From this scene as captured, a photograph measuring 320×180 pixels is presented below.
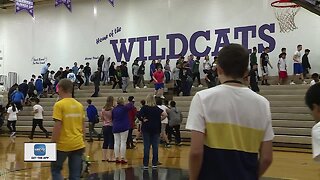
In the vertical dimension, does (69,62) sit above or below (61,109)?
above

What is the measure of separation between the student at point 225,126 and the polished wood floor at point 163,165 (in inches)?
252

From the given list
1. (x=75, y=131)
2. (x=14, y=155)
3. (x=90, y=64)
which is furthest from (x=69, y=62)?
(x=75, y=131)

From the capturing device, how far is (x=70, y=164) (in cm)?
541

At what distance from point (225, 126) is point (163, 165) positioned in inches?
307

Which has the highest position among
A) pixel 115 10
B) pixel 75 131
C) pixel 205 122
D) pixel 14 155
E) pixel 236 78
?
pixel 115 10

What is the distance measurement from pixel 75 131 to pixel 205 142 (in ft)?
10.7

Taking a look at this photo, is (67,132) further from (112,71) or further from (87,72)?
(87,72)

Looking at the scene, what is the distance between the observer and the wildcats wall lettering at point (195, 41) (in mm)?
21734

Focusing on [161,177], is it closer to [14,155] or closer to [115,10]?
[14,155]

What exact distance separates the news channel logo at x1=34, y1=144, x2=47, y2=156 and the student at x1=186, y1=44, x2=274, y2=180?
600cm

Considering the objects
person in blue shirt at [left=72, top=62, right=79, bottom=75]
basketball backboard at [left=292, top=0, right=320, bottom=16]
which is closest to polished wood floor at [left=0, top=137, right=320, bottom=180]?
basketball backboard at [left=292, top=0, right=320, bottom=16]

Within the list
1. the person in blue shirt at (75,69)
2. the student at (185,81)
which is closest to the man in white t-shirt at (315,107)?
the student at (185,81)

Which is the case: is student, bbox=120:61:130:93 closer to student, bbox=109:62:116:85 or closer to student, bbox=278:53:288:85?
student, bbox=109:62:116:85

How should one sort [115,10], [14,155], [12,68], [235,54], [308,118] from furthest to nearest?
[12,68] < [115,10] < [308,118] < [14,155] < [235,54]
